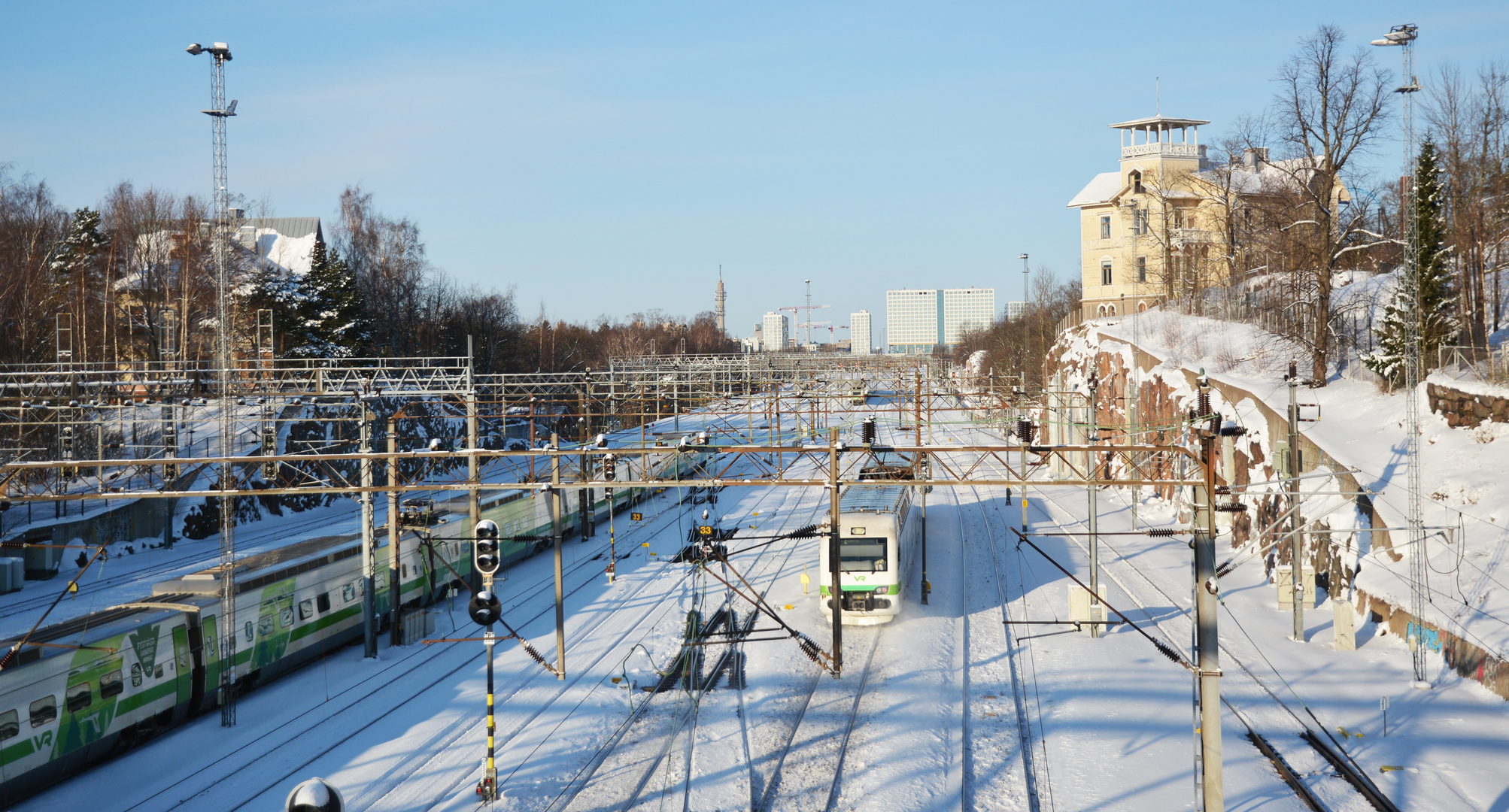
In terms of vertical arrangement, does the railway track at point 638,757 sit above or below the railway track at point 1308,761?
above

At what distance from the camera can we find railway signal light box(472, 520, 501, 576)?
46.6ft

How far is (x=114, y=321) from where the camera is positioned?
168 feet

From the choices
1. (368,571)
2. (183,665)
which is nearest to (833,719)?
(368,571)

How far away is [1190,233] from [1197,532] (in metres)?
51.7

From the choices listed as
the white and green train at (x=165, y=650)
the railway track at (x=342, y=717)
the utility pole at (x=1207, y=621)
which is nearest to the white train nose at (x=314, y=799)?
the railway track at (x=342, y=717)

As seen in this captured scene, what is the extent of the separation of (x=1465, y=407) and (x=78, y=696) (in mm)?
28682

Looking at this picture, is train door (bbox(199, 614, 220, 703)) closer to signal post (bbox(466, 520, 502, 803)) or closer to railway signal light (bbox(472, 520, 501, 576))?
signal post (bbox(466, 520, 502, 803))

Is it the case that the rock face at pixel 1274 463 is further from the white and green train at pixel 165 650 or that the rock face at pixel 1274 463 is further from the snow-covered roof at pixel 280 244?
the snow-covered roof at pixel 280 244

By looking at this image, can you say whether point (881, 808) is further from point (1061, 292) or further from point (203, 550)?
point (1061, 292)

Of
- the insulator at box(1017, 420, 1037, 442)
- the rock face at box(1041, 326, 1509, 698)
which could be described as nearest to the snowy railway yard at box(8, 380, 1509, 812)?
the rock face at box(1041, 326, 1509, 698)

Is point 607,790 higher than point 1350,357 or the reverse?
the reverse

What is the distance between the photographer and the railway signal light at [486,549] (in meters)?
14.2

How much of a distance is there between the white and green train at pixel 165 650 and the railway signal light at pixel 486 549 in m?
2.91

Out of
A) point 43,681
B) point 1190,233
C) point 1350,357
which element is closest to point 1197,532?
point 43,681
